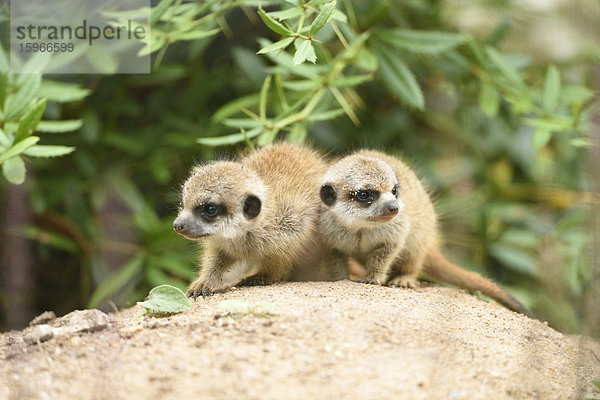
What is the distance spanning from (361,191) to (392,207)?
0.65 ft

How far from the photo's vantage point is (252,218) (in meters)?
3.04

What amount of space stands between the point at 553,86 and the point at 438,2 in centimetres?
130

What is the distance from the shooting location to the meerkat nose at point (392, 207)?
2980 millimetres

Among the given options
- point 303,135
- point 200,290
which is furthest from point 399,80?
point 200,290

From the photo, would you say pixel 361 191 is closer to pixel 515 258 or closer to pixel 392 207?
pixel 392 207

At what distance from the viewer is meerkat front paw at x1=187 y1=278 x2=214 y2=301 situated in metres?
2.88

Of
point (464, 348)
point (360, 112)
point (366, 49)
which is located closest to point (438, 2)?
point (360, 112)

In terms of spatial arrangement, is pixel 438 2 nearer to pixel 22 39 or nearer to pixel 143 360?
pixel 22 39

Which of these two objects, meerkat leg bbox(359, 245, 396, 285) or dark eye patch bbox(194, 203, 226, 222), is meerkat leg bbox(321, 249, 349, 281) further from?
dark eye patch bbox(194, 203, 226, 222)

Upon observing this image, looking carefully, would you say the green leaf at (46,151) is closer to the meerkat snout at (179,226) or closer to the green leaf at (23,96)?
the green leaf at (23,96)

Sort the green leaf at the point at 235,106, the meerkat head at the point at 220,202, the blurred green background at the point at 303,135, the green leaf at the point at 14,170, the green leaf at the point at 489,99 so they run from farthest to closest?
the green leaf at the point at 489,99 → the green leaf at the point at 235,106 → the blurred green background at the point at 303,135 → the meerkat head at the point at 220,202 → the green leaf at the point at 14,170

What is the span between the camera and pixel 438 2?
4617mm

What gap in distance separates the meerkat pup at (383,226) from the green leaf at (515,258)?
4.33ft

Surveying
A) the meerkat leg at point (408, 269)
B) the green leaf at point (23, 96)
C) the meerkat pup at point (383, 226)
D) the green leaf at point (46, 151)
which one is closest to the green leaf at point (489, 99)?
the meerkat pup at point (383, 226)
